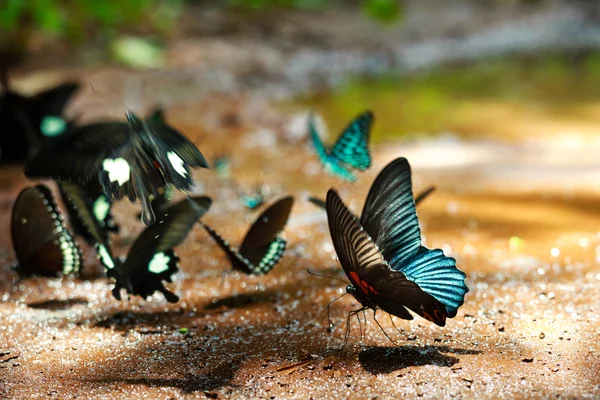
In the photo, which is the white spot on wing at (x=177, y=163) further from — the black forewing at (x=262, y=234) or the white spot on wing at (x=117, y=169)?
the black forewing at (x=262, y=234)

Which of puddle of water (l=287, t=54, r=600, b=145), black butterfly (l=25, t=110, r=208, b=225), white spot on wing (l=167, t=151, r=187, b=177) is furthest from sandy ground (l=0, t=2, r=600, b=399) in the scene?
puddle of water (l=287, t=54, r=600, b=145)

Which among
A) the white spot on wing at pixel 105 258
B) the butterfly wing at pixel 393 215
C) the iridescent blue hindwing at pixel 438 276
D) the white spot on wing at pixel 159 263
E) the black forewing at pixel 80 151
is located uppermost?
the butterfly wing at pixel 393 215

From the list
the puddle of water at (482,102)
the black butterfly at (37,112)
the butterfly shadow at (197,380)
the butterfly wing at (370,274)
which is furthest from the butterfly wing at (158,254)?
the puddle of water at (482,102)

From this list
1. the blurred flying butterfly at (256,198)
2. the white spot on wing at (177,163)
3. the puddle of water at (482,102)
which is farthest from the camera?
the puddle of water at (482,102)

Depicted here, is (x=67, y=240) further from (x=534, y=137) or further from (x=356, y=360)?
(x=534, y=137)

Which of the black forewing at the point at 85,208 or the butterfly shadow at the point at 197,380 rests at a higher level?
the black forewing at the point at 85,208

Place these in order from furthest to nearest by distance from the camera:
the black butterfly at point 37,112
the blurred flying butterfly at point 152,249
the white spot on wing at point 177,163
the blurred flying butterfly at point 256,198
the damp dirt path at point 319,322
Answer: the black butterfly at point 37,112
the blurred flying butterfly at point 256,198
the blurred flying butterfly at point 152,249
the white spot on wing at point 177,163
the damp dirt path at point 319,322

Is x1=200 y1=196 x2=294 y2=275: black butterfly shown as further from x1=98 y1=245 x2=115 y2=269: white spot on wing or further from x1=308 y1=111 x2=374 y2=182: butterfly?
x1=308 y1=111 x2=374 y2=182: butterfly
